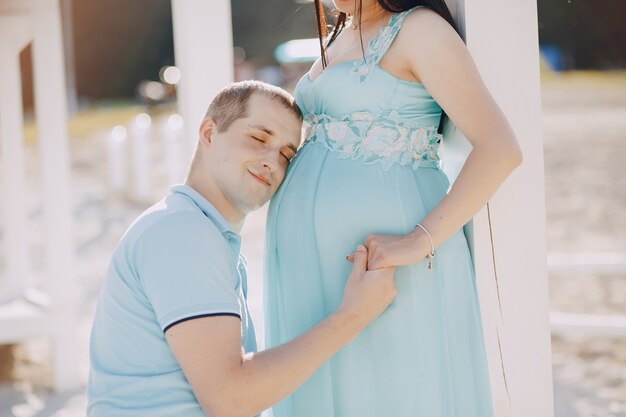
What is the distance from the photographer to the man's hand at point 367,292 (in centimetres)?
189

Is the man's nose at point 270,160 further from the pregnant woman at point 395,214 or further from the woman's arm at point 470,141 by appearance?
the woman's arm at point 470,141

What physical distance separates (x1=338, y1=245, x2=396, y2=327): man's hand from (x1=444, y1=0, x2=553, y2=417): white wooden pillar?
42 cm

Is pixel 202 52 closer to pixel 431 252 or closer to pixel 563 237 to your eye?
pixel 431 252

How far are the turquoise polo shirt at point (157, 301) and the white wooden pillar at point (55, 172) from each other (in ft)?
12.1

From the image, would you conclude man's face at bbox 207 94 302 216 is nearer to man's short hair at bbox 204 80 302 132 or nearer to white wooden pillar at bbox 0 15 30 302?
man's short hair at bbox 204 80 302 132

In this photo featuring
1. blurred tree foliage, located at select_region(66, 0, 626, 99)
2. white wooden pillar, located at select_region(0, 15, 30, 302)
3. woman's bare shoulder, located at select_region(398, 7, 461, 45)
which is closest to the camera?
woman's bare shoulder, located at select_region(398, 7, 461, 45)

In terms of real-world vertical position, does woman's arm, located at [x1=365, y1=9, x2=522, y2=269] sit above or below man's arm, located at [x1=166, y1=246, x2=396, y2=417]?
above

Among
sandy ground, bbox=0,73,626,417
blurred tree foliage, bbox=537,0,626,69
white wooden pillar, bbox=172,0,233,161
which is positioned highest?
blurred tree foliage, bbox=537,0,626,69

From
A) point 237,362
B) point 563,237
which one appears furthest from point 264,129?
point 563,237

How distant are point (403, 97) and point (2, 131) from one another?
5214 millimetres

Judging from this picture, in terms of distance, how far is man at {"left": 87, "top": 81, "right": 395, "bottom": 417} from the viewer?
5.62 feet

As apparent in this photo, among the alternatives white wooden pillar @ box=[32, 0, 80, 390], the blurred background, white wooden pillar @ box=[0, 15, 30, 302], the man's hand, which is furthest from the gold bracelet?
white wooden pillar @ box=[0, 15, 30, 302]

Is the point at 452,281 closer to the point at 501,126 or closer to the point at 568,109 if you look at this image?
the point at 501,126

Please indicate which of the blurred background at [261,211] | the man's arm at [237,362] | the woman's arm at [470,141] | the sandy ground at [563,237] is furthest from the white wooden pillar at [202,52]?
the sandy ground at [563,237]
